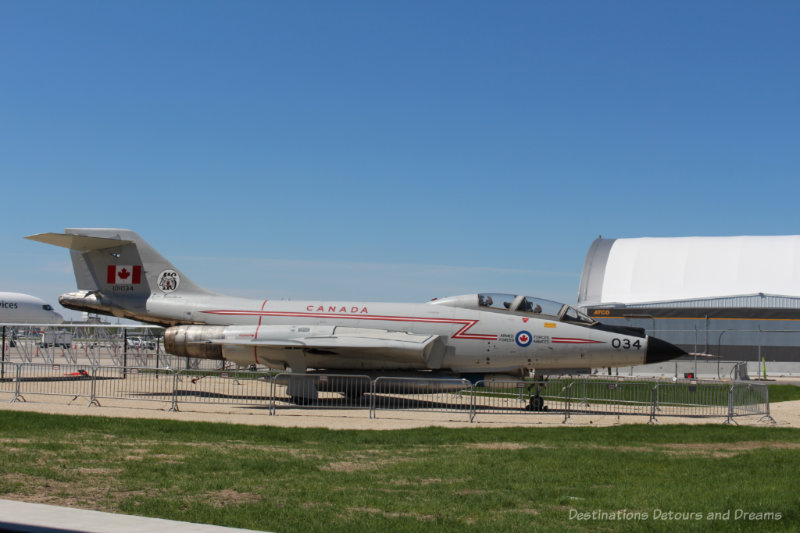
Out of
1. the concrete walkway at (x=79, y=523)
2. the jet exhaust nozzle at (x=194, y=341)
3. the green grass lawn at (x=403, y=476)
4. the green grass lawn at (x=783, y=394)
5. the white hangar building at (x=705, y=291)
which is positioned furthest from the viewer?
the white hangar building at (x=705, y=291)

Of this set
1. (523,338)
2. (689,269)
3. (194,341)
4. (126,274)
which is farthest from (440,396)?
(689,269)

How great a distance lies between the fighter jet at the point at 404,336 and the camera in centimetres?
1773

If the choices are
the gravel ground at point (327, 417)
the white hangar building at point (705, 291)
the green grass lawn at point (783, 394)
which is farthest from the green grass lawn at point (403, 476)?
the white hangar building at point (705, 291)

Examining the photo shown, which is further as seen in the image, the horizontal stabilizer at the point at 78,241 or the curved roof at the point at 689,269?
the curved roof at the point at 689,269

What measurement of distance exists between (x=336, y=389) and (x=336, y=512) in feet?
39.5

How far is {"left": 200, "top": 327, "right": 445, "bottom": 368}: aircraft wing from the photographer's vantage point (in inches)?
683

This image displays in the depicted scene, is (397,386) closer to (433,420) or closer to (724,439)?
(433,420)

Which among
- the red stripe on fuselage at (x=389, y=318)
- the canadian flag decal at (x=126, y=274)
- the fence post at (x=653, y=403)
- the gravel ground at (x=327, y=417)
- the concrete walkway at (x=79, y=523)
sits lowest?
the gravel ground at (x=327, y=417)

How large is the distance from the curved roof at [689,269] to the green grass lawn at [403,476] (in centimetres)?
3250

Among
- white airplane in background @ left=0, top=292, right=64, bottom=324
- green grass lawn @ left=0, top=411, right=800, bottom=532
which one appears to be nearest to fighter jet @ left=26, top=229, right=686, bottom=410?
green grass lawn @ left=0, top=411, right=800, bottom=532

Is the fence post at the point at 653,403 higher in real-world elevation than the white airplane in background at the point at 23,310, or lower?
lower

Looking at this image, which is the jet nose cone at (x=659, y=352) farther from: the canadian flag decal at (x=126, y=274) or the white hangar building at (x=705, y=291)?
the white hangar building at (x=705, y=291)

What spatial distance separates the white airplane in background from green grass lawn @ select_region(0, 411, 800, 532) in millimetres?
48075

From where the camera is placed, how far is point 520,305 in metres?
18.4
